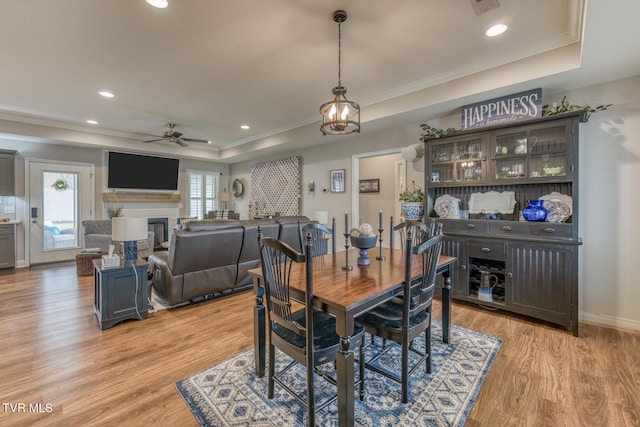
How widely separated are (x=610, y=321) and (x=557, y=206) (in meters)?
1.29

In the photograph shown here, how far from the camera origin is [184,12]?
2.27 metres

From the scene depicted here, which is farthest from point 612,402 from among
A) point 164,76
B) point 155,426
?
point 164,76

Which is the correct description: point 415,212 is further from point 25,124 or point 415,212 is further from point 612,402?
point 25,124

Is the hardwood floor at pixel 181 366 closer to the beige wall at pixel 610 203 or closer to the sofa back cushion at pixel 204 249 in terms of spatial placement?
the beige wall at pixel 610 203

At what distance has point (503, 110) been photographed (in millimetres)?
3234

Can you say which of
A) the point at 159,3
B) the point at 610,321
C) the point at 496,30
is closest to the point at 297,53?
the point at 159,3

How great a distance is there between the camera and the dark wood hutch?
275cm

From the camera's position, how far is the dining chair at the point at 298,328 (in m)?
1.52

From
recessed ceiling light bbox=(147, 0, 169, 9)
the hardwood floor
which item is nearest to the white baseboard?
the hardwood floor

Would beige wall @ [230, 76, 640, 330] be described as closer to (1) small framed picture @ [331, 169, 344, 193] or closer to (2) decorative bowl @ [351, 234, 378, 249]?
(2) decorative bowl @ [351, 234, 378, 249]

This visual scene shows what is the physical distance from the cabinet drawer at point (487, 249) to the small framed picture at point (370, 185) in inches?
144

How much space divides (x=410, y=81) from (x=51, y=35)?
3.74 metres

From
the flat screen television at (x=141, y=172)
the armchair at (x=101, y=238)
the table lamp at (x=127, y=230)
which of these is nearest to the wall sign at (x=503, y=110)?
the table lamp at (x=127, y=230)

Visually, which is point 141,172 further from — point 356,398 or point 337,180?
point 356,398
